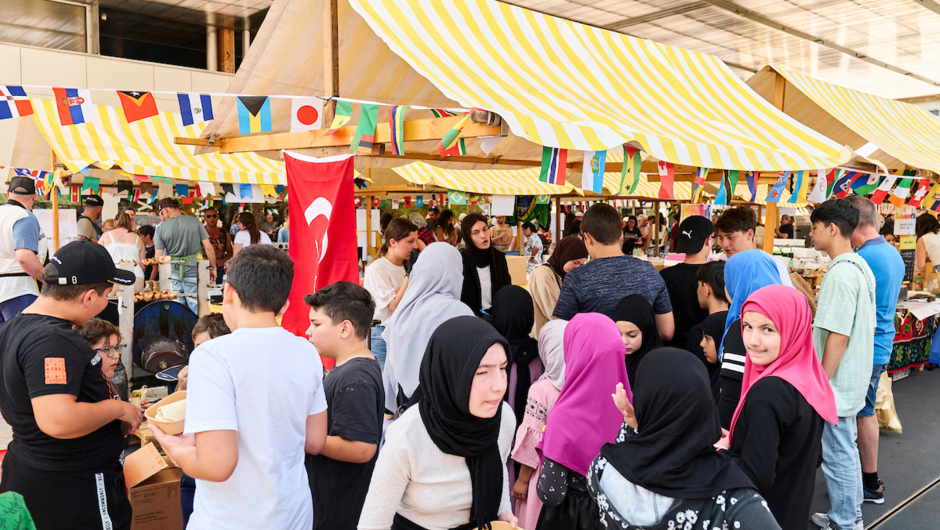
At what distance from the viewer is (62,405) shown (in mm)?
1862

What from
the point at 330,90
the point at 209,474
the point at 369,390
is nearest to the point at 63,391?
the point at 209,474

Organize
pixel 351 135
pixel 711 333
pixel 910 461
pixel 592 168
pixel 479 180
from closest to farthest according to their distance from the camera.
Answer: pixel 592 168, pixel 711 333, pixel 351 135, pixel 910 461, pixel 479 180

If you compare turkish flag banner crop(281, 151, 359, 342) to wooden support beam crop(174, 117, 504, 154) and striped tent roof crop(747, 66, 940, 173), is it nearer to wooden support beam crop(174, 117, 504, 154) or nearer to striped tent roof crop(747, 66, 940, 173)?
wooden support beam crop(174, 117, 504, 154)

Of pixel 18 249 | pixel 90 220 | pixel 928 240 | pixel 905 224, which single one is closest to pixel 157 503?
pixel 18 249

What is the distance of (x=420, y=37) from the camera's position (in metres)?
3.74

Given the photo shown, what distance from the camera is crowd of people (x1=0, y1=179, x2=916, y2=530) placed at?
1631 mm

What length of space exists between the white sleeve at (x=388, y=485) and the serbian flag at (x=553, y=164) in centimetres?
→ 168

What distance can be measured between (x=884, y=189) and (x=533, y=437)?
14.5 feet

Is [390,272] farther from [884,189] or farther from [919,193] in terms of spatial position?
[919,193]

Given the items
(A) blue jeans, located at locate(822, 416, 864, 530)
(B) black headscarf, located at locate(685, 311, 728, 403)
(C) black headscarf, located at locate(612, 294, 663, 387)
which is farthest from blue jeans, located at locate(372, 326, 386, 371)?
(A) blue jeans, located at locate(822, 416, 864, 530)

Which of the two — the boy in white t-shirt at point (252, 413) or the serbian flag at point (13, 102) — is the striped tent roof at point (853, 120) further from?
the serbian flag at point (13, 102)

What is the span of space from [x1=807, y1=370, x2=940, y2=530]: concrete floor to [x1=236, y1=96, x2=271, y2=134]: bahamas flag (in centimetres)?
392

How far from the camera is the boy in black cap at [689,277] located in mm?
3746

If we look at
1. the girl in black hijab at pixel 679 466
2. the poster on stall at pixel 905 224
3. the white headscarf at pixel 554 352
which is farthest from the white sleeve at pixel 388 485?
the poster on stall at pixel 905 224
